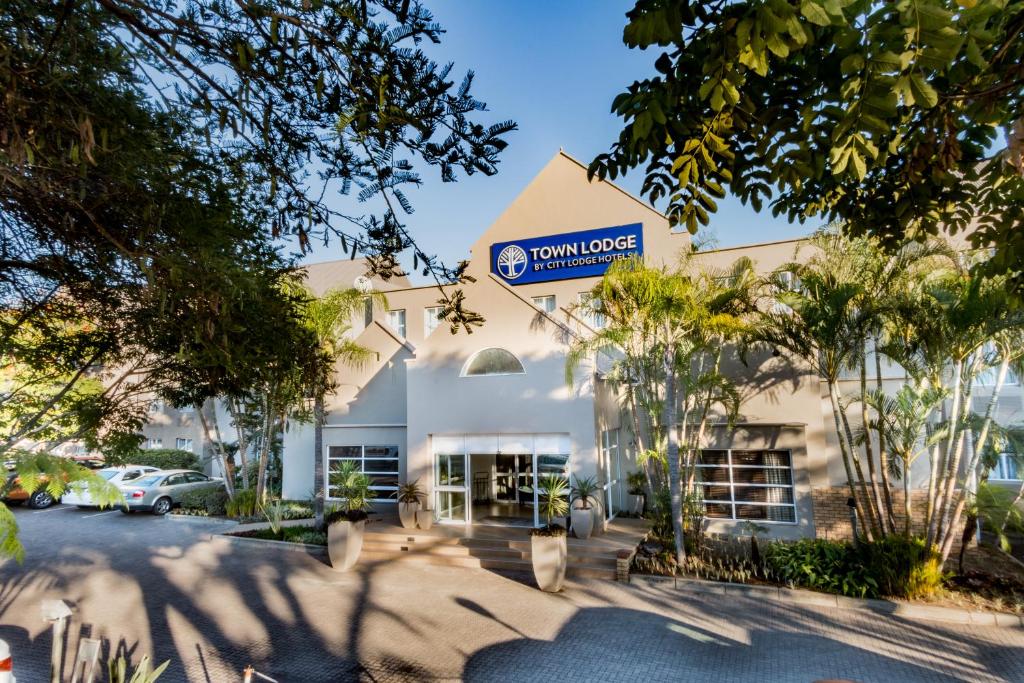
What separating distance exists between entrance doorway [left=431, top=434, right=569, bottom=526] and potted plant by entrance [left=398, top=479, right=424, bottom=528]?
700mm

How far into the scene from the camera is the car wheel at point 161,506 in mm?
20562

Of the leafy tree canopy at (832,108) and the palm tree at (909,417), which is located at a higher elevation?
the leafy tree canopy at (832,108)

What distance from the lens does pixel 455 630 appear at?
9.01 m

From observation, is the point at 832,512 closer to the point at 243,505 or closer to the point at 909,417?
the point at 909,417

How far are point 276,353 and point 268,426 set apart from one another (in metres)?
12.6

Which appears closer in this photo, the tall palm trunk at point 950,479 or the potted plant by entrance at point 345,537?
the tall palm trunk at point 950,479

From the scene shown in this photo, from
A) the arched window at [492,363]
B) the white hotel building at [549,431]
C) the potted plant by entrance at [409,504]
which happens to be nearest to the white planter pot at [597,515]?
the white hotel building at [549,431]

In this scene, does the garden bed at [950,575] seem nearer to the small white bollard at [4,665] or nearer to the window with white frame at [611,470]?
the window with white frame at [611,470]

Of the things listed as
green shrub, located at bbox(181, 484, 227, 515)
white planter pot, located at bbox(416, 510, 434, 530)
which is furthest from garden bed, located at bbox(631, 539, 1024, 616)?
green shrub, located at bbox(181, 484, 227, 515)

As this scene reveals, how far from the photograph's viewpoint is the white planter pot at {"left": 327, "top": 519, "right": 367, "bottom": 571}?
12.4 m

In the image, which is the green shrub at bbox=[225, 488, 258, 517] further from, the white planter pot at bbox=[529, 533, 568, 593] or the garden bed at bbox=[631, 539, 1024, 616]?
the garden bed at bbox=[631, 539, 1024, 616]

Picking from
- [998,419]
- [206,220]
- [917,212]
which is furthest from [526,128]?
[998,419]

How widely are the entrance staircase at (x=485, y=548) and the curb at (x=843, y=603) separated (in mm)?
1088

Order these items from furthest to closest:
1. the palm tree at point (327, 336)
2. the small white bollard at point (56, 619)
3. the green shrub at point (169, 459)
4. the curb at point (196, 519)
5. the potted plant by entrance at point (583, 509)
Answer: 1. the green shrub at point (169, 459)
2. the curb at point (196, 519)
3. the palm tree at point (327, 336)
4. the potted plant by entrance at point (583, 509)
5. the small white bollard at point (56, 619)
